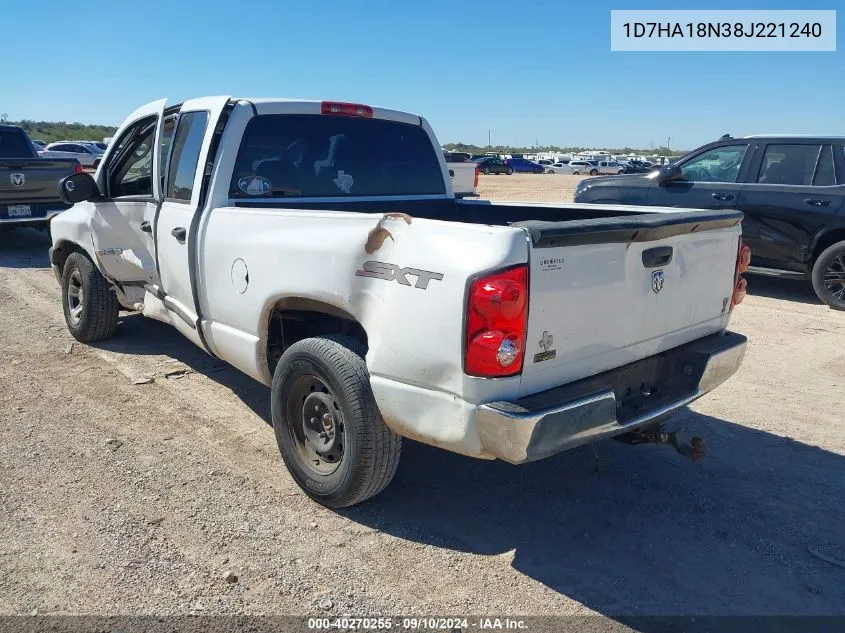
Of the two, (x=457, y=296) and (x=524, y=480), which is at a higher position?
(x=457, y=296)

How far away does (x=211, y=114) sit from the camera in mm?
4328

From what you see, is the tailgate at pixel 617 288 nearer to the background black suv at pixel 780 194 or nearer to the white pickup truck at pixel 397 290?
the white pickup truck at pixel 397 290

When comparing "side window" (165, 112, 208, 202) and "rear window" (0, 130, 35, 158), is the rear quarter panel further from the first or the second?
"rear window" (0, 130, 35, 158)

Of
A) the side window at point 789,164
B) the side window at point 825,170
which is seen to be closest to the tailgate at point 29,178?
the side window at point 789,164

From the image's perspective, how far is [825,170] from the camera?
317 inches

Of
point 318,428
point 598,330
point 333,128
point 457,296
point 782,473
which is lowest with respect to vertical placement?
point 782,473

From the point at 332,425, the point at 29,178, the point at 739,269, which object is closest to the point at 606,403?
the point at 332,425

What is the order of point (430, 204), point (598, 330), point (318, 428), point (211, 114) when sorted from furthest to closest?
point (430, 204)
point (211, 114)
point (318, 428)
point (598, 330)

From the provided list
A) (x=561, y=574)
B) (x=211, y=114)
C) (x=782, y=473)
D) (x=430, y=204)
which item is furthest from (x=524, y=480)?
(x=211, y=114)

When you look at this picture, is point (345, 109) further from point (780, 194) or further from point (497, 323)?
point (780, 194)

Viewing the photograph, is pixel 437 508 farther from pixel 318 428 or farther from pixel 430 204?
pixel 430 204

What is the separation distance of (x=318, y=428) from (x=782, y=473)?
259cm

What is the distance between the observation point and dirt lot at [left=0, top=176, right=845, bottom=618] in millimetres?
2922

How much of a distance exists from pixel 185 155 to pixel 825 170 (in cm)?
694
